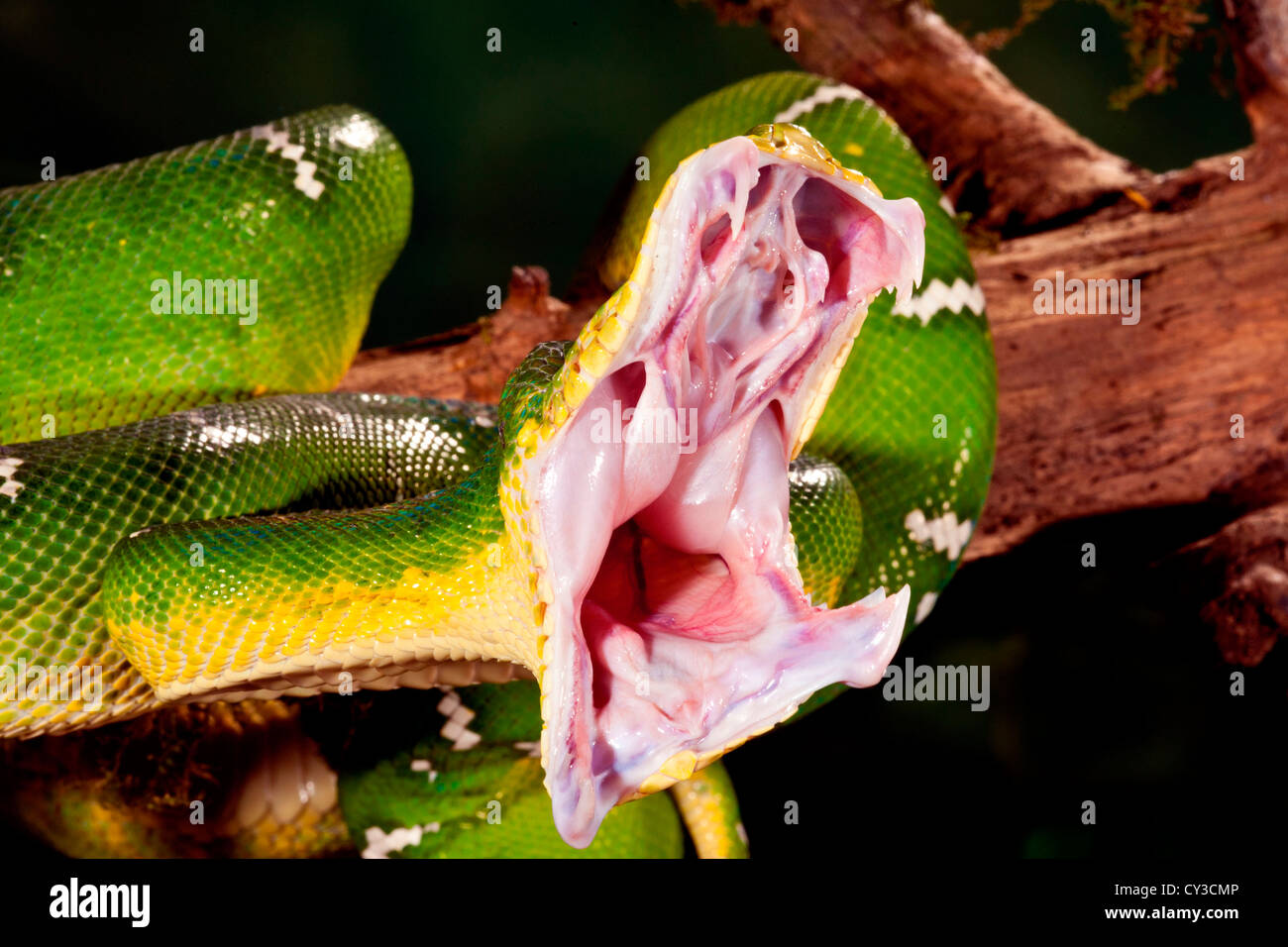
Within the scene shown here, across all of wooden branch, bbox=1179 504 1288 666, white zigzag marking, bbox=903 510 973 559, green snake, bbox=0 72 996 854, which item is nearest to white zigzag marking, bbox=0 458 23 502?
green snake, bbox=0 72 996 854

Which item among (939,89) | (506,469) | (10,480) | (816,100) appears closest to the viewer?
(506,469)

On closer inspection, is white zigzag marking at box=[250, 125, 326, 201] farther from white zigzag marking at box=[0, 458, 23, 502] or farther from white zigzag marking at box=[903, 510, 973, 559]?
white zigzag marking at box=[903, 510, 973, 559]

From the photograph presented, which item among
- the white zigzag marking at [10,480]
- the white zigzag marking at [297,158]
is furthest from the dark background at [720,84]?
the white zigzag marking at [10,480]

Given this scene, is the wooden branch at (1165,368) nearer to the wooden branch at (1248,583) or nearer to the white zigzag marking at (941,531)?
the wooden branch at (1248,583)

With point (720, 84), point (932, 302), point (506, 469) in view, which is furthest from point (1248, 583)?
Answer: point (720, 84)

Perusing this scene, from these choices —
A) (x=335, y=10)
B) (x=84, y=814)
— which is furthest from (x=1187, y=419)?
(x=335, y=10)

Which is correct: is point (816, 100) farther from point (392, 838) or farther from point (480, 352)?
point (392, 838)

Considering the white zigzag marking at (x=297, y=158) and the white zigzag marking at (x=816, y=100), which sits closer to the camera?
the white zigzag marking at (x=297, y=158)

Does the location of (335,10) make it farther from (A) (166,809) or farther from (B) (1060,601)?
(B) (1060,601)
